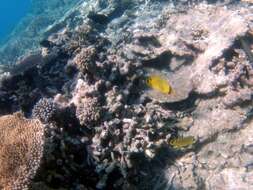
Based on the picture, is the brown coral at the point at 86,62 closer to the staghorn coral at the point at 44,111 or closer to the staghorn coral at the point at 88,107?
the staghorn coral at the point at 88,107

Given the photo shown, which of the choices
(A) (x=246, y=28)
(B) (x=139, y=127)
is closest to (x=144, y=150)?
(B) (x=139, y=127)

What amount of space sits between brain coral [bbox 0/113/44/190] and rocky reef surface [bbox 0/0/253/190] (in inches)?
0.6

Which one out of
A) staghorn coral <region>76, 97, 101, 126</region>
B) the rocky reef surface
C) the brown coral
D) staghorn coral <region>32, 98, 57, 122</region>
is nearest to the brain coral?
the rocky reef surface

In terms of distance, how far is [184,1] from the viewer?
10484 mm

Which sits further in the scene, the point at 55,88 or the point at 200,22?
the point at 200,22

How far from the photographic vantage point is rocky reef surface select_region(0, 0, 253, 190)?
414cm

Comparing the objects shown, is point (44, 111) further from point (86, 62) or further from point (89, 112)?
point (86, 62)

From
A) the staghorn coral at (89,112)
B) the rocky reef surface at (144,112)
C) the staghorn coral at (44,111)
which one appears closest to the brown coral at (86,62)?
the rocky reef surface at (144,112)

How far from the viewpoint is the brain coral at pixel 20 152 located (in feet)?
10.8

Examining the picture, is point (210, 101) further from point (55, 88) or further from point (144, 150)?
point (55, 88)

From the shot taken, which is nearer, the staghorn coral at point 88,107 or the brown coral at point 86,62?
the staghorn coral at point 88,107

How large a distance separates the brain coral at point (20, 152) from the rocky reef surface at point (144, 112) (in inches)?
0.6

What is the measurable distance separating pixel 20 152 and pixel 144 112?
210cm

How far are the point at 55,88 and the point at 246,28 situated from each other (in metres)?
3.68
